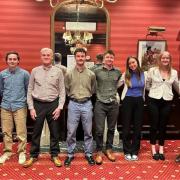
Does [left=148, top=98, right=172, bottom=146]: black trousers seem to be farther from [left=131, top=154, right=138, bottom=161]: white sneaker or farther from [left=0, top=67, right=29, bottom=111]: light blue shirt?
[left=0, top=67, right=29, bottom=111]: light blue shirt

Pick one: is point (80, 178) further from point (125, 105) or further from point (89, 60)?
point (89, 60)

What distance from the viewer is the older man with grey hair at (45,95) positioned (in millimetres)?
4156

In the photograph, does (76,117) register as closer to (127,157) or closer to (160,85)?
(127,157)

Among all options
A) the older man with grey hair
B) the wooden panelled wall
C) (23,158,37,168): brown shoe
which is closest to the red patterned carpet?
(23,158,37,168): brown shoe

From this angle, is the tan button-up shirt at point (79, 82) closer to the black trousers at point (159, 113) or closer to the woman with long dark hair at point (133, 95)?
the woman with long dark hair at point (133, 95)

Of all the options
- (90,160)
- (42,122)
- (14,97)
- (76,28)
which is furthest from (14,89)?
(76,28)

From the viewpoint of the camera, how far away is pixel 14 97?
4.24 metres

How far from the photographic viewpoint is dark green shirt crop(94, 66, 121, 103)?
4.35 meters

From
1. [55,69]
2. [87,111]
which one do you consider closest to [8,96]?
[55,69]

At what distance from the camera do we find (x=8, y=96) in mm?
4262

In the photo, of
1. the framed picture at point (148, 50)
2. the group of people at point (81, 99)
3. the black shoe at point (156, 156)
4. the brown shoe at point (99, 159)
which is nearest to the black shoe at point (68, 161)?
the group of people at point (81, 99)

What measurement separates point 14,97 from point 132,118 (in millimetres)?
1561

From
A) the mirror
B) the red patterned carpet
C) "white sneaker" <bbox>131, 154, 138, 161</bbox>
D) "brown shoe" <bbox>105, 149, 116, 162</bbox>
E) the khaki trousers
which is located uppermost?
the mirror

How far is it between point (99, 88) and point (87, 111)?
→ 34 centimetres
